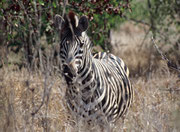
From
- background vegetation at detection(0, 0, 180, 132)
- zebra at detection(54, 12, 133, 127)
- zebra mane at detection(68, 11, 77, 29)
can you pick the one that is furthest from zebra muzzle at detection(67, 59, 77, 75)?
zebra mane at detection(68, 11, 77, 29)

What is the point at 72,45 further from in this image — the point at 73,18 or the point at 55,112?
the point at 55,112

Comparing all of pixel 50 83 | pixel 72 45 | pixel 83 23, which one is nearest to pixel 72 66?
pixel 72 45

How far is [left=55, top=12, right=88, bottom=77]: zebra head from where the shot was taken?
3.89 m

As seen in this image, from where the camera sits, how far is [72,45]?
13.0 ft

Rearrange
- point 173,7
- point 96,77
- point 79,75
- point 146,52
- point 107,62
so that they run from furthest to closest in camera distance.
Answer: point 146,52, point 173,7, point 107,62, point 96,77, point 79,75

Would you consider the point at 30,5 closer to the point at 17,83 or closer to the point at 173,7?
the point at 17,83

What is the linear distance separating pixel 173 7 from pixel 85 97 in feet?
18.0

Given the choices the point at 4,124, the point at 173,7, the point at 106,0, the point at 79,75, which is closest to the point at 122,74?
the point at 106,0

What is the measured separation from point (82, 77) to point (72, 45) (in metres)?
0.45

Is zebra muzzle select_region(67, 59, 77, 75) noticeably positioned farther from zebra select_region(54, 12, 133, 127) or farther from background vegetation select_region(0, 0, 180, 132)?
background vegetation select_region(0, 0, 180, 132)

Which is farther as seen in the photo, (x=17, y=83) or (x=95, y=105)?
(x=17, y=83)

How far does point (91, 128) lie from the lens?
4.09 metres

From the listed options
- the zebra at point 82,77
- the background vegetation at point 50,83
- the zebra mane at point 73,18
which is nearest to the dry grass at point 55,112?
the background vegetation at point 50,83

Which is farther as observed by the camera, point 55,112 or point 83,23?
point 55,112
